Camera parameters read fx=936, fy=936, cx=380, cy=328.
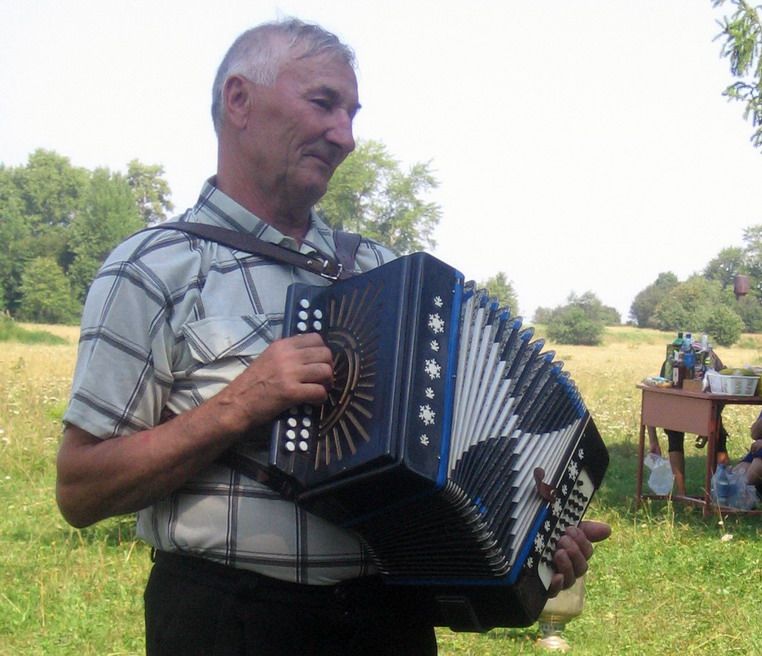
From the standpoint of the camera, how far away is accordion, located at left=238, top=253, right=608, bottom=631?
159 cm

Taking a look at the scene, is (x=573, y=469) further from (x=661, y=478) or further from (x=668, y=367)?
(x=668, y=367)

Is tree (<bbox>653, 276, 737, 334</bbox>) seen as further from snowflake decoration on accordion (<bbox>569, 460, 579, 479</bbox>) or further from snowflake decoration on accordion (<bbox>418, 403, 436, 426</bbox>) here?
snowflake decoration on accordion (<bbox>418, 403, 436, 426</bbox>)

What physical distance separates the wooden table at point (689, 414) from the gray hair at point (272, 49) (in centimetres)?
557

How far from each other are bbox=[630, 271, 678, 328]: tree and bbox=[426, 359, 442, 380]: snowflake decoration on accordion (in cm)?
7245

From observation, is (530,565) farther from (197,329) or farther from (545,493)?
(197,329)

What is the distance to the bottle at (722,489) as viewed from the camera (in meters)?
6.87

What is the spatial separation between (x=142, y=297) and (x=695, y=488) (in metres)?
7.39

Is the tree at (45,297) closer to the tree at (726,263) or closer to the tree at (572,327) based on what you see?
the tree at (572,327)

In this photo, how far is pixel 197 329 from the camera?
169cm

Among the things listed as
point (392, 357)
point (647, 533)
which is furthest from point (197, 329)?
point (647, 533)

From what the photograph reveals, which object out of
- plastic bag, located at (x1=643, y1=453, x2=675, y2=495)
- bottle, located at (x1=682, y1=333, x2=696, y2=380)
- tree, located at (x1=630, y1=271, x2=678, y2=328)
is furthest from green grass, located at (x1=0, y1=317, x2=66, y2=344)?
tree, located at (x1=630, y1=271, x2=678, y2=328)

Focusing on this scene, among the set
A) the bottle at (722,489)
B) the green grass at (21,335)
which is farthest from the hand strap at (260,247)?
the green grass at (21,335)

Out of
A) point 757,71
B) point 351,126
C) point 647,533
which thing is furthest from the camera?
point 757,71

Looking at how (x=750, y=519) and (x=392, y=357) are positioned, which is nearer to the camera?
(x=392, y=357)
